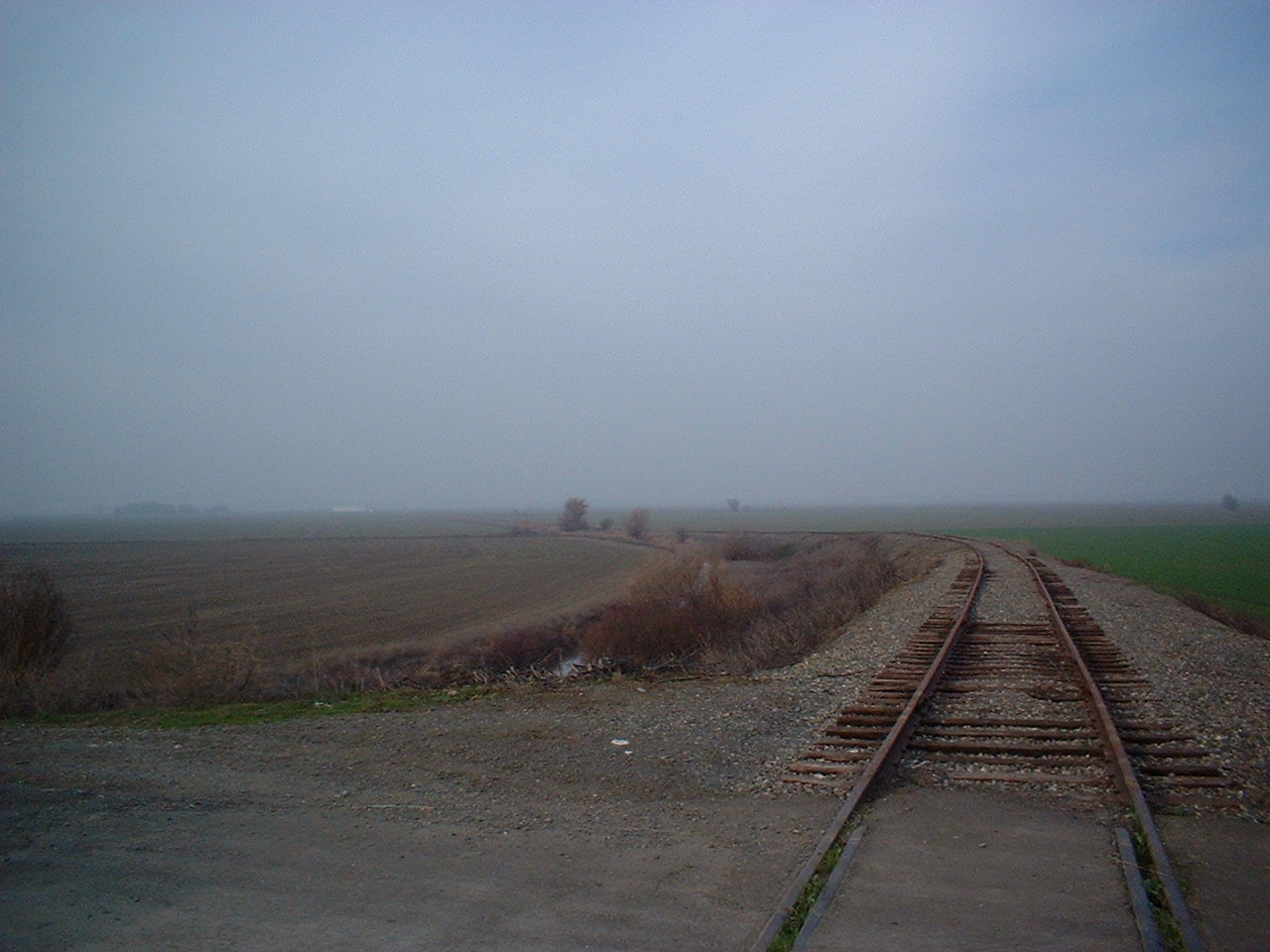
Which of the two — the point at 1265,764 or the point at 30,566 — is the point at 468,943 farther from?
the point at 30,566

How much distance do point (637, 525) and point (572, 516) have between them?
21686mm

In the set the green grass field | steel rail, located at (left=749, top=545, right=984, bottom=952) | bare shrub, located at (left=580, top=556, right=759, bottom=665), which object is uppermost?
steel rail, located at (left=749, top=545, right=984, bottom=952)

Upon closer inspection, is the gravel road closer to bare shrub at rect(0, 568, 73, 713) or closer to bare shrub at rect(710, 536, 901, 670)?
bare shrub at rect(710, 536, 901, 670)

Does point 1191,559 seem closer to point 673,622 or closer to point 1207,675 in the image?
point 673,622

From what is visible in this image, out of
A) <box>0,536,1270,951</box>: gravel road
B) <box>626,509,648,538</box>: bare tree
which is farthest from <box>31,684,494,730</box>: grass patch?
<box>626,509,648,538</box>: bare tree

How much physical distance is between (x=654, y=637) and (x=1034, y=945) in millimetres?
17635

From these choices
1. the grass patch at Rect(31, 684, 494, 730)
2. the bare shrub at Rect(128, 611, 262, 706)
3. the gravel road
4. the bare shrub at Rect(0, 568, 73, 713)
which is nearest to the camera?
the gravel road

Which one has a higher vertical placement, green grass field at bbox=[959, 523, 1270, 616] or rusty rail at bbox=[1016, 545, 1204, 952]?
rusty rail at bbox=[1016, 545, 1204, 952]

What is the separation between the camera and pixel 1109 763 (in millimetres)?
7309

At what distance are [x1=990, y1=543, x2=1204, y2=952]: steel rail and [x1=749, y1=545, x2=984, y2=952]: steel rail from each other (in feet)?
5.76

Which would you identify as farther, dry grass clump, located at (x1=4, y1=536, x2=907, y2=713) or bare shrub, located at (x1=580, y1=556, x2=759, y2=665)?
bare shrub, located at (x1=580, y1=556, x2=759, y2=665)

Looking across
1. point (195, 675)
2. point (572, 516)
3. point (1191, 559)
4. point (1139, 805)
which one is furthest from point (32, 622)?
point (572, 516)

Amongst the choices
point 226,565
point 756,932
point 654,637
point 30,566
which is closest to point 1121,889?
point 756,932

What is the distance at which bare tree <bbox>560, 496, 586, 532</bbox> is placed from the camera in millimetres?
113688
